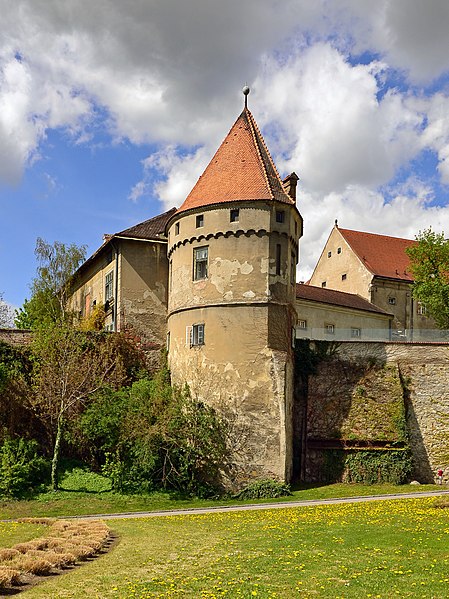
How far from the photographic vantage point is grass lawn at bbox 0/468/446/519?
2353 centimetres

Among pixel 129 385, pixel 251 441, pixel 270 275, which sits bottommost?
pixel 251 441

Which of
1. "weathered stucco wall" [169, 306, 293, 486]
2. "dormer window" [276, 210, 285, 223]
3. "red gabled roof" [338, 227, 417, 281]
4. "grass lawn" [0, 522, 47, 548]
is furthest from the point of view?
"red gabled roof" [338, 227, 417, 281]

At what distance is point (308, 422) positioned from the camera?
32125 mm

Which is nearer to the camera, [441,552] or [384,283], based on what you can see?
[441,552]

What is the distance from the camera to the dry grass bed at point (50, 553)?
11742 millimetres

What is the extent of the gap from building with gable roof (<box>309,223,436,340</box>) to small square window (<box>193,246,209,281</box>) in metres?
25.7

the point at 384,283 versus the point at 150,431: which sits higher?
the point at 384,283

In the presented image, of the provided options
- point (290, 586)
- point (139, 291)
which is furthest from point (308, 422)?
point (290, 586)

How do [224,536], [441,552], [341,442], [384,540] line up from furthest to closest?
[341,442], [224,536], [384,540], [441,552]

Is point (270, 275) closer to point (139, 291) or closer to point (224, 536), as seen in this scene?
point (139, 291)

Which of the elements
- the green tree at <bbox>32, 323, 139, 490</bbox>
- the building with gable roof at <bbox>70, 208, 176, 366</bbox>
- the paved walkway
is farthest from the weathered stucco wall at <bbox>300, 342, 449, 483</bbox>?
the green tree at <bbox>32, 323, 139, 490</bbox>

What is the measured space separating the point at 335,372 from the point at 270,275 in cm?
720

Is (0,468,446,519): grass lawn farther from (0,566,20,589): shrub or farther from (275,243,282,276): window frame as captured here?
(0,566,20,589): shrub

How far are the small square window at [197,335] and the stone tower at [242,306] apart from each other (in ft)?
0.15
